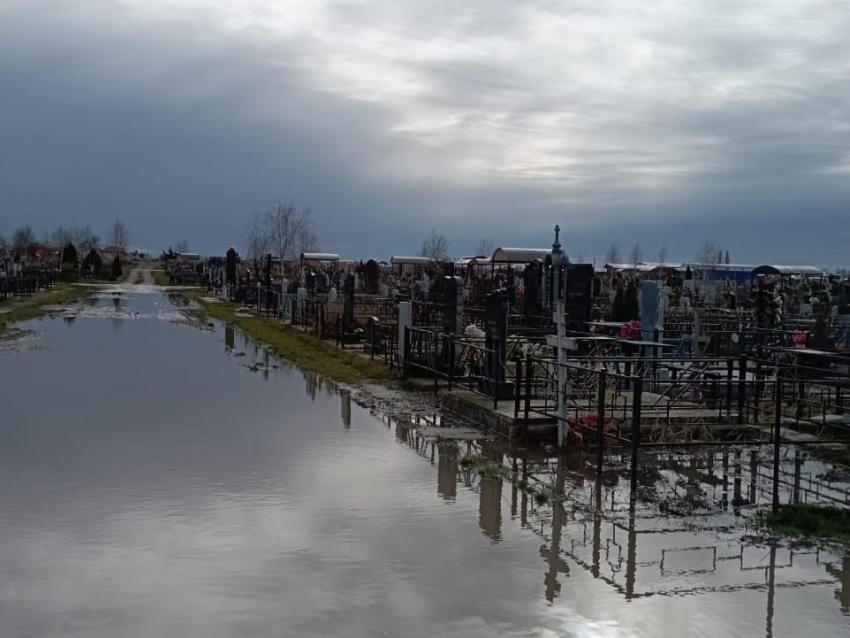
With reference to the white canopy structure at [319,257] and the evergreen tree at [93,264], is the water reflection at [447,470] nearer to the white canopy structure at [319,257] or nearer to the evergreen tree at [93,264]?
the white canopy structure at [319,257]

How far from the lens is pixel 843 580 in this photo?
6.36 meters

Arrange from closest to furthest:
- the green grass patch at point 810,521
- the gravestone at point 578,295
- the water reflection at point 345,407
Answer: the green grass patch at point 810,521 < the water reflection at point 345,407 < the gravestone at point 578,295

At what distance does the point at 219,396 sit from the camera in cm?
1436

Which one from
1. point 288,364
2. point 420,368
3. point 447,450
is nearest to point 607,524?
point 447,450

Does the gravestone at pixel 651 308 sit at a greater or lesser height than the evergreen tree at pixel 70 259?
lesser

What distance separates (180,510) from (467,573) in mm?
2688

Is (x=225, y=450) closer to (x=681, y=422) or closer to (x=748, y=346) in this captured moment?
(x=681, y=422)

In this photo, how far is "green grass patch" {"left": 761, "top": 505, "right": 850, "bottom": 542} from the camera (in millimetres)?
7406

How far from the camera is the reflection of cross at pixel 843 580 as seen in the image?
596 centimetres

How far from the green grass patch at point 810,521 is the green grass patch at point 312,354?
1042 centimetres

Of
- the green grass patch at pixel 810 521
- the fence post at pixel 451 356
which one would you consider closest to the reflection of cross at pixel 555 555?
the green grass patch at pixel 810 521

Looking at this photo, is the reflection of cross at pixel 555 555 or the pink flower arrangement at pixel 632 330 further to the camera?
the pink flower arrangement at pixel 632 330

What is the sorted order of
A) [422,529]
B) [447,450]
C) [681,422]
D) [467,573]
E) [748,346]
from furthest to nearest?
[748,346] < [681,422] < [447,450] < [422,529] < [467,573]

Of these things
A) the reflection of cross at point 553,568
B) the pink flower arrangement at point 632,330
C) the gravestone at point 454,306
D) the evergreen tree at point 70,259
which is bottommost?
the reflection of cross at point 553,568
